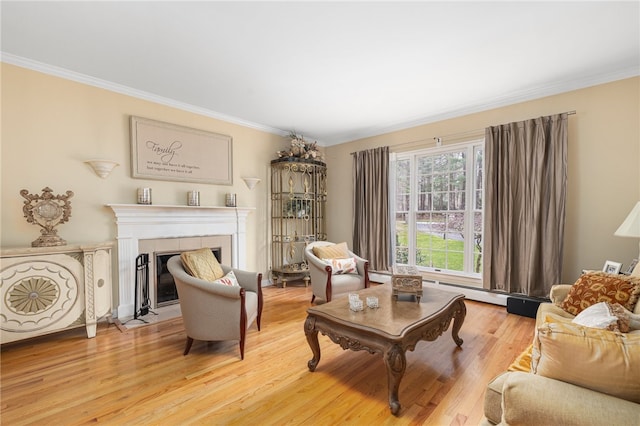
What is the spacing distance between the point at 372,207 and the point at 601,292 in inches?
123

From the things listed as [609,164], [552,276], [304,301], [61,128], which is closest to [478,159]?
[609,164]

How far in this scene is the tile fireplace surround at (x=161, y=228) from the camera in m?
3.22

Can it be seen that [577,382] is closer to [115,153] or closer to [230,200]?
[230,200]

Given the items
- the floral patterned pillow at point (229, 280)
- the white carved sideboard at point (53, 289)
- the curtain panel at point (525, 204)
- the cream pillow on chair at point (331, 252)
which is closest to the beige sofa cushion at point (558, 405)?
the floral patterned pillow at point (229, 280)

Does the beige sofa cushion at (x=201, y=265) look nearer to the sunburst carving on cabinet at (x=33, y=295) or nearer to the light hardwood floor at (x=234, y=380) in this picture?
the light hardwood floor at (x=234, y=380)

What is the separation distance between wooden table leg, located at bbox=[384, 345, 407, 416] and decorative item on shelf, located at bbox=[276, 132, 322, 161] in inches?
142

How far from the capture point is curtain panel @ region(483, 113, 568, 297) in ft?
10.4

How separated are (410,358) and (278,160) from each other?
3.50m

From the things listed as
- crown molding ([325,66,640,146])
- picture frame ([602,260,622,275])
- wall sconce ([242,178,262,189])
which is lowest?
picture frame ([602,260,622,275])

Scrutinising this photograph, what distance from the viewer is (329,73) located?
294 centimetres

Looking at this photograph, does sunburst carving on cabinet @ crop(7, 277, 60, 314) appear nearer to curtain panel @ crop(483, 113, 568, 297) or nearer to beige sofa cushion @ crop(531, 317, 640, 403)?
beige sofa cushion @ crop(531, 317, 640, 403)

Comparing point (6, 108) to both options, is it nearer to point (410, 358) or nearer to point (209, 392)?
point (209, 392)

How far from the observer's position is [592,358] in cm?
97

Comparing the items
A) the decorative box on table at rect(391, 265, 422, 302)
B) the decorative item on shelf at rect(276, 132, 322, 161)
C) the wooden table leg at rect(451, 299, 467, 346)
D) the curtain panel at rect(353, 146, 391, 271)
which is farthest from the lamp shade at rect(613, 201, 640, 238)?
the decorative item on shelf at rect(276, 132, 322, 161)
